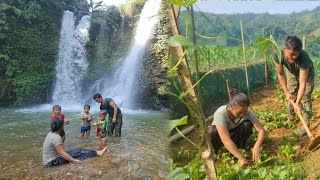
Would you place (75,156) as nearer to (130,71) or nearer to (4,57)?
(130,71)

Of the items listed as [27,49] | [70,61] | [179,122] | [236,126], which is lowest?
[236,126]

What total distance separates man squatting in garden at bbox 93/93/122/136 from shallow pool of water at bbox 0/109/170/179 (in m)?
0.21

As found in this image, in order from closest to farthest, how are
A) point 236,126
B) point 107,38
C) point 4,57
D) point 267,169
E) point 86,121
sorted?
point 267,169 → point 236,126 → point 86,121 → point 4,57 → point 107,38

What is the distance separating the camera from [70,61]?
683 inches

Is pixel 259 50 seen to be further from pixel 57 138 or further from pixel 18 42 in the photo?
pixel 18 42

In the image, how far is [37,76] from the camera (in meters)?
15.7

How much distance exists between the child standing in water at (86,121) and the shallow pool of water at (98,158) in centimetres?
17

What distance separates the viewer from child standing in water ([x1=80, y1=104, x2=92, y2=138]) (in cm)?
647

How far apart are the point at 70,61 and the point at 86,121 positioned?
449 inches

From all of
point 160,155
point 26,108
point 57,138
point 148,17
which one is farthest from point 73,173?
point 148,17

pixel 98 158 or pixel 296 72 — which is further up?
pixel 296 72

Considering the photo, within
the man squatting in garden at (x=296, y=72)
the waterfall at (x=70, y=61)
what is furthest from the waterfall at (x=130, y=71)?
the man squatting in garden at (x=296, y=72)

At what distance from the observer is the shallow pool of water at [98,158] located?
174 inches

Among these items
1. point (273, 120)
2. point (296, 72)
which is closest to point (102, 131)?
point (273, 120)
